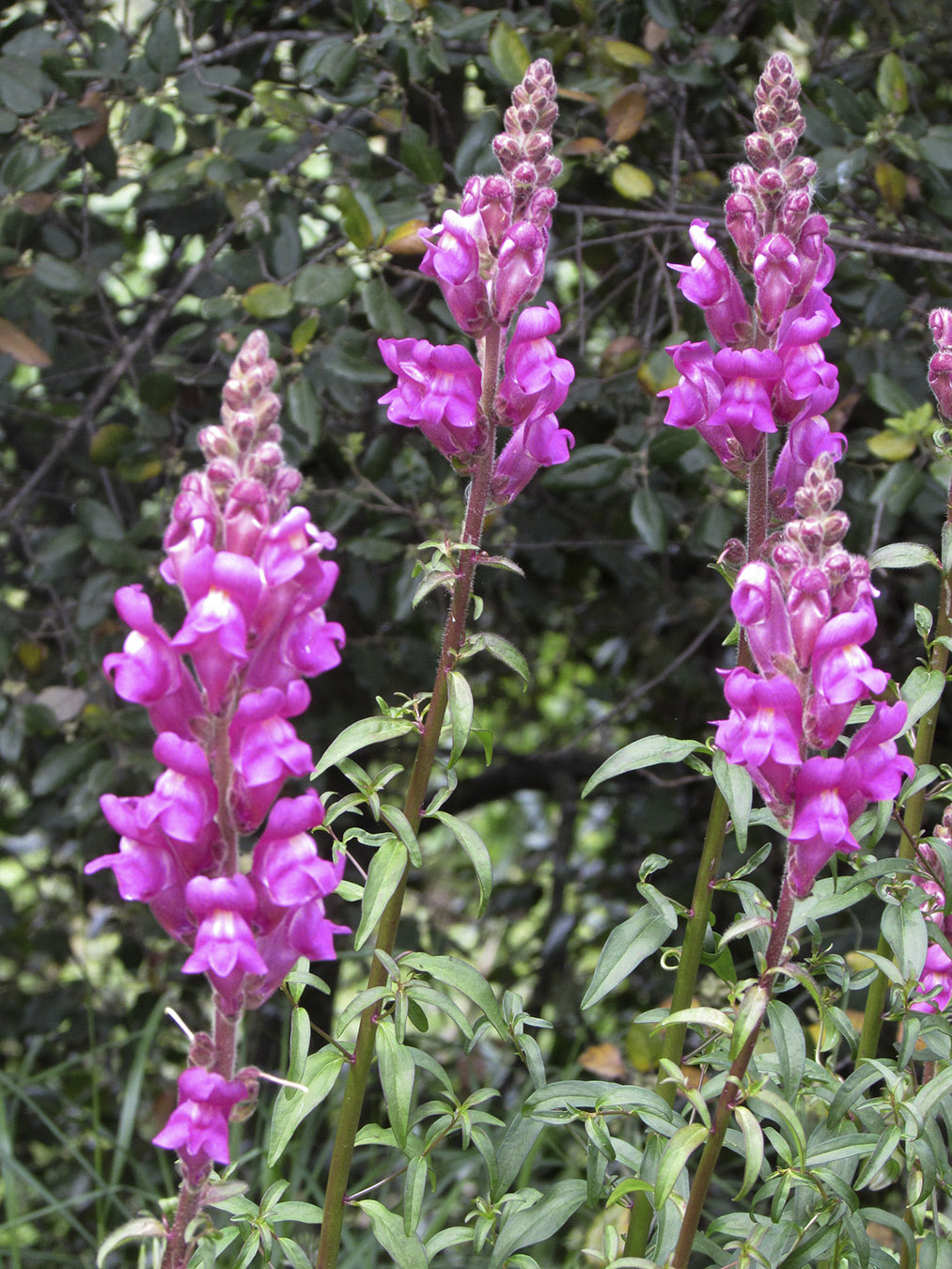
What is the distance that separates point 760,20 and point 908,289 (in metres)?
0.85

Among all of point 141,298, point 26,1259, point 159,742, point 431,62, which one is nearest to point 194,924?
point 159,742

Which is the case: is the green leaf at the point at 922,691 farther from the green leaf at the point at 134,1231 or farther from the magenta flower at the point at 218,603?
the green leaf at the point at 134,1231

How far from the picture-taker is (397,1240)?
1.78 m

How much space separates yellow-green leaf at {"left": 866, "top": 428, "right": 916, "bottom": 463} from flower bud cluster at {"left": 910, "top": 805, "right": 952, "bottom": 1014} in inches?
37.6

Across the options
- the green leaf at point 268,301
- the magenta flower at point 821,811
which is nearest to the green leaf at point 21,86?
the green leaf at point 268,301

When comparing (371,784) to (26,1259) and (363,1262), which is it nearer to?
(363,1262)

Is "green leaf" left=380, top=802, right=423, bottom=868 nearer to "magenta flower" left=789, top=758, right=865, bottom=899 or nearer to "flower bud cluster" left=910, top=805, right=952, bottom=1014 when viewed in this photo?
"magenta flower" left=789, top=758, right=865, bottom=899

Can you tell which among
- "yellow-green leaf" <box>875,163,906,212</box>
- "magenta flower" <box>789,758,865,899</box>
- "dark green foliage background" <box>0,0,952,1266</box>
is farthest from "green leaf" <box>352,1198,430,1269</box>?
"yellow-green leaf" <box>875,163,906,212</box>

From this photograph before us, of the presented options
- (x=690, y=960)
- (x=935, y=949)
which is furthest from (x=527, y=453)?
(x=935, y=949)

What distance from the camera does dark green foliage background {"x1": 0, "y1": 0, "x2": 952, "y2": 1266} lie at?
115 inches

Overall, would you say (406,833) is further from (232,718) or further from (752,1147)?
(752,1147)

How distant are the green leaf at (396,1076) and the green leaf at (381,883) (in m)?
0.14

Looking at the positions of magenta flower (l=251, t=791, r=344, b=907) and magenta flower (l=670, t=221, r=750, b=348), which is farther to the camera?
magenta flower (l=670, t=221, r=750, b=348)

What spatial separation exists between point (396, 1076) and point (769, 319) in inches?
44.3
